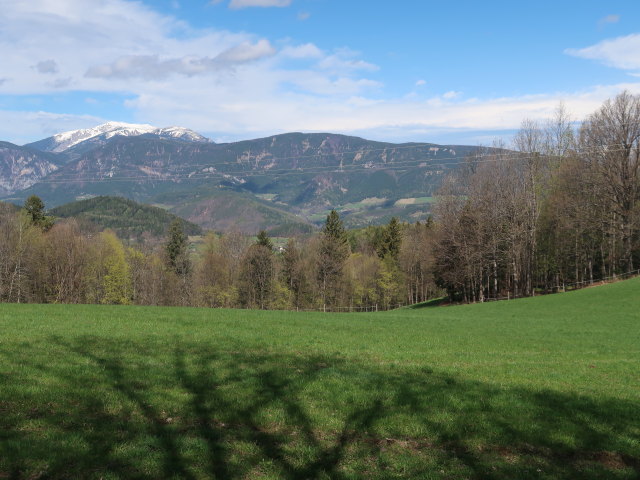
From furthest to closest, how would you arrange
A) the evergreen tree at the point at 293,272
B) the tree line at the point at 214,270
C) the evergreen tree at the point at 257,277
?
the evergreen tree at the point at 293,272 < the evergreen tree at the point at 257,277 < the tree line at the point at 214,270

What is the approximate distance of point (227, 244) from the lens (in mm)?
90438

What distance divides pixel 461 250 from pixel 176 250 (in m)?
52.8

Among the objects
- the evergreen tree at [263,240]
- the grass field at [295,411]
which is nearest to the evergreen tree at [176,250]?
the evergreen tree at [263,240]

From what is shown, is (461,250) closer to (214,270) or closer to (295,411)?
(214,270)

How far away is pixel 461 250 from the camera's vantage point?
5591 centimetres

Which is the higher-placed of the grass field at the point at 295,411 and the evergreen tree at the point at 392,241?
the grass field at the point at 295,411

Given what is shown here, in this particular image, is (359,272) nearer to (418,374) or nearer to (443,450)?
(418,374)

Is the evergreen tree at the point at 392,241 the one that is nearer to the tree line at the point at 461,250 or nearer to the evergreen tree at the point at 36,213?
the tree line at the point at 461,250

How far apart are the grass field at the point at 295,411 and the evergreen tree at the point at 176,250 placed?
2562 inches

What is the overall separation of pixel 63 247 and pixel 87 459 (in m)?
66.5

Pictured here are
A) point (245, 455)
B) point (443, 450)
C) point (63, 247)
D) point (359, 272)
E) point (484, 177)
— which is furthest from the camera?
point (359, 272)

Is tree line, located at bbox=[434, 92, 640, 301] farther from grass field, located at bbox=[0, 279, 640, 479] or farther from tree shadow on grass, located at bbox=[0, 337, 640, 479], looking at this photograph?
tree shadow on grass, located at bbox=[0, 337, 640, 479]

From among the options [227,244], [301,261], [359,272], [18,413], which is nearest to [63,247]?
[227,244]

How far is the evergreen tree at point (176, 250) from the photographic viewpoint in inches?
3206
